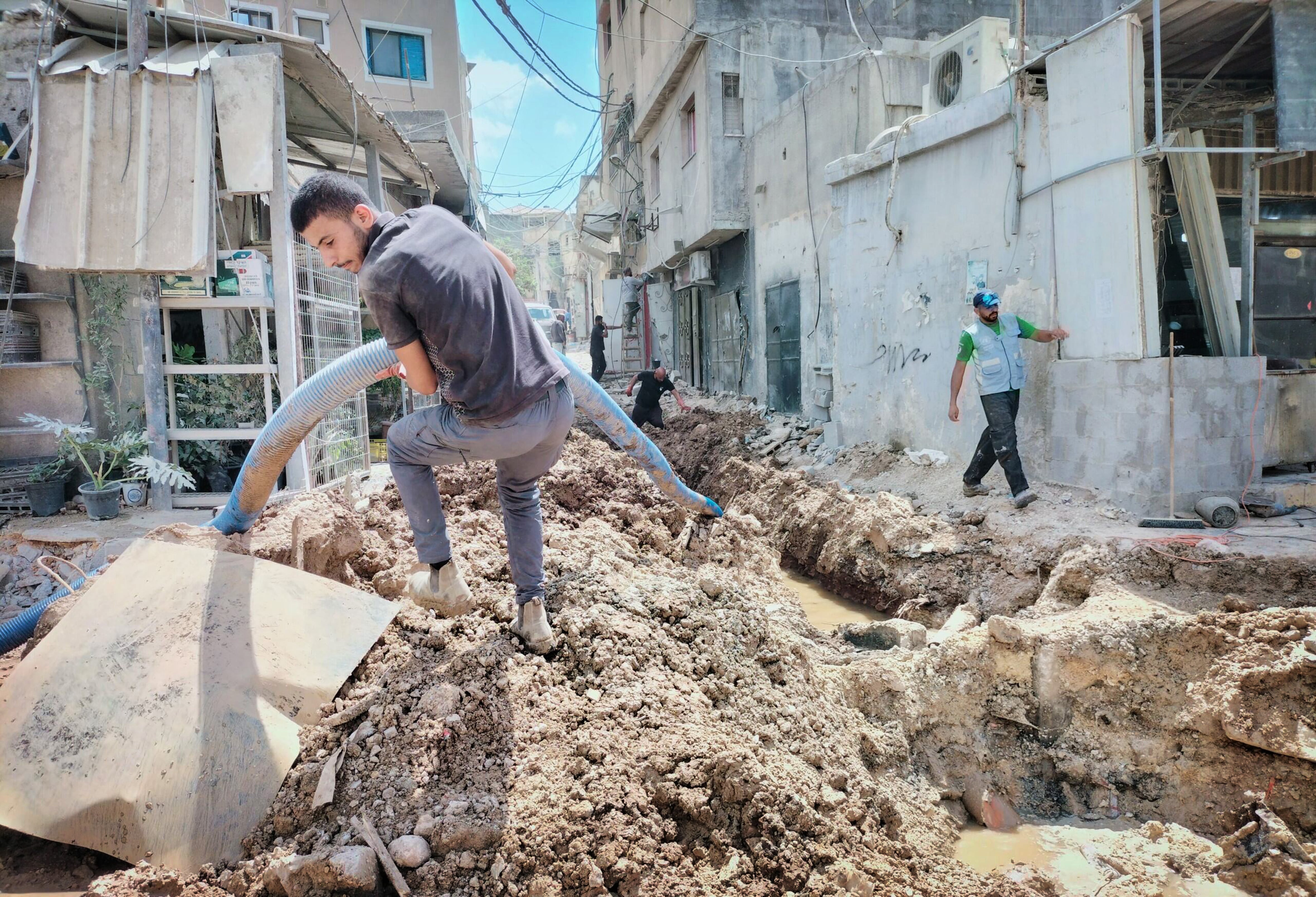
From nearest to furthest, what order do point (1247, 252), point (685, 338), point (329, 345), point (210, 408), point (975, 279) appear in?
point (1247, 252), point (210, 408), point (975, 279), point (329, 345), point (685, 338)

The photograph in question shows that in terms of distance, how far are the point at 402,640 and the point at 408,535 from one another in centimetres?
135

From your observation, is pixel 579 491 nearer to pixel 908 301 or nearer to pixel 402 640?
pixel 402 640

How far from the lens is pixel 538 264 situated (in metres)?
53.9

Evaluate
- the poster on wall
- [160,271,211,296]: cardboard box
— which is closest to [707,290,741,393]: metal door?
the poster on wall

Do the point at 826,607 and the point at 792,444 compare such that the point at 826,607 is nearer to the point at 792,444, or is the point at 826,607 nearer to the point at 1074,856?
the point at 1074,856

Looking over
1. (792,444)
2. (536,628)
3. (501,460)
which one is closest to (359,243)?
(501,460)

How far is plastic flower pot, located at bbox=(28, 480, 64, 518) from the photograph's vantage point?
5750mm

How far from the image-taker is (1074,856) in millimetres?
3510

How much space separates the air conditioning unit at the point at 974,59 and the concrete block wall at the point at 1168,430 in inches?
127

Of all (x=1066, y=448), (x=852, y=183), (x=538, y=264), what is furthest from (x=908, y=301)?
(x=538, y=264)

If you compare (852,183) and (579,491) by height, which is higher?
(852,183)

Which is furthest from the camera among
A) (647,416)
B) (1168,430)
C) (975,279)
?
(647,416)

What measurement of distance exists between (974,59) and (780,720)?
6834mm

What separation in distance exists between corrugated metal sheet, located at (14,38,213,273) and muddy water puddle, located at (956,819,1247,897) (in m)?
6.15
